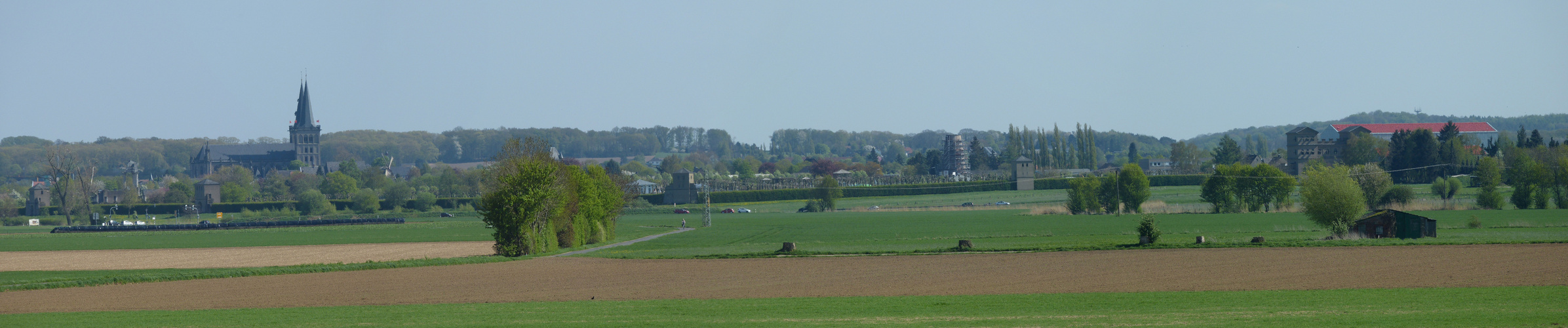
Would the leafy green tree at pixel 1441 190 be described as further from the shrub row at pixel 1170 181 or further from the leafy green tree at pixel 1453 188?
the shrub row at pixel 1170 181

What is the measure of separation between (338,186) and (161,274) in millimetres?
136155

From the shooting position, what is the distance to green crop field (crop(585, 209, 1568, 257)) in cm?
4131

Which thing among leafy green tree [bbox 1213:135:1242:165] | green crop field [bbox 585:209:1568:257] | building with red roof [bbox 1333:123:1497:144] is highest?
building with red roof [bbox 1333:123:1497:144]

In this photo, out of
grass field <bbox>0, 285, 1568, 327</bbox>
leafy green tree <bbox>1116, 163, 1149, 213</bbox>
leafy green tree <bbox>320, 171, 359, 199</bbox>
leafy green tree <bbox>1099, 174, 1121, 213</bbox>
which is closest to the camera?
grass field <bbox>0, 285, 1568, 327</bbox>

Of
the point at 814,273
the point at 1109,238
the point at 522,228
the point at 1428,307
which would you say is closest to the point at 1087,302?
the point at 1428,307

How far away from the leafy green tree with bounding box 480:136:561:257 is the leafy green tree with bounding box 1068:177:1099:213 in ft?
183

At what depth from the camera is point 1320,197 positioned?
45.6 metres

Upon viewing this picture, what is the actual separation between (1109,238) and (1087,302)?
25916mm

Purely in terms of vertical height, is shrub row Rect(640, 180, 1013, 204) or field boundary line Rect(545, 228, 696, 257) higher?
shrub row Rect(640, 180, 1013, 204)

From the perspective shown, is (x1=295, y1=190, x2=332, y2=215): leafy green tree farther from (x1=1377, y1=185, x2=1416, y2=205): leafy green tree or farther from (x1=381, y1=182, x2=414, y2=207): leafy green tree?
(x1=1377, y1=185, x2=1416, y2=205): leafy green tree

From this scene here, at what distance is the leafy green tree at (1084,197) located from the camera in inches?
3548

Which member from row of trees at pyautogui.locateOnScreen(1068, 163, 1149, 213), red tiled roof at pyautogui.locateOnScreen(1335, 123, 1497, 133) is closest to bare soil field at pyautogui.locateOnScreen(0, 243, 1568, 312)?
row of trees at pyautogui.locateOnScreen(1068, 163, 1149, 213)

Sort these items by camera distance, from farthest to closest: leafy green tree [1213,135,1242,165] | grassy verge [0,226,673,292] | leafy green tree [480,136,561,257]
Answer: leafy green tree [1213,135,1242,165], leafy green tree [480,136,561,257], grassy verge [0,226,673,292]

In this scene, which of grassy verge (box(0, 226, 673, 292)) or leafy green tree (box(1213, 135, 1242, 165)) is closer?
grassy verge (box(0, 226, 673, 292))
